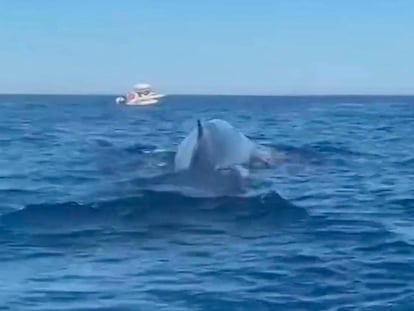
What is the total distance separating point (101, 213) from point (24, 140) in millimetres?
24012

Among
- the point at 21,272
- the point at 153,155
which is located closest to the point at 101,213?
the point at 21,272

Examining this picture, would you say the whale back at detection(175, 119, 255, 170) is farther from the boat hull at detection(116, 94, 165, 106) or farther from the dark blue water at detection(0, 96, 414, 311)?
the boat hull at detection(116, 94, 165, 106)

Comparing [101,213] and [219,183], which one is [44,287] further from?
[219,183]

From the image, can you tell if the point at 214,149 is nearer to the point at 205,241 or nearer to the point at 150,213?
the point at 150,213

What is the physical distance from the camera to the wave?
50.3 feet

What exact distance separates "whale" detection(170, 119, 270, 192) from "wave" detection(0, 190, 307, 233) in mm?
1587

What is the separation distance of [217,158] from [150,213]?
6.94 meters

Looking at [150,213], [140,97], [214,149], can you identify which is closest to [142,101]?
[140,97]

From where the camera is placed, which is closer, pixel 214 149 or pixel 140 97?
pixel 214 149

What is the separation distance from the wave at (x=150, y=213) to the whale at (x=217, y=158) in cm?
159

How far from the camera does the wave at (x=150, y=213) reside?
1533 cm

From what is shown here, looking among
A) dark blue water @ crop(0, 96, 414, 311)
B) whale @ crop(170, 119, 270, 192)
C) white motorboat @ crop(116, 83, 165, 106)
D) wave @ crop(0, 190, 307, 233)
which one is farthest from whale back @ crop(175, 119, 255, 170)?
white motorboat @ crop(116, 83, 165, 106)

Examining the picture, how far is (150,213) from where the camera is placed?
16422mm

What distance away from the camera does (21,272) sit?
459 inches
